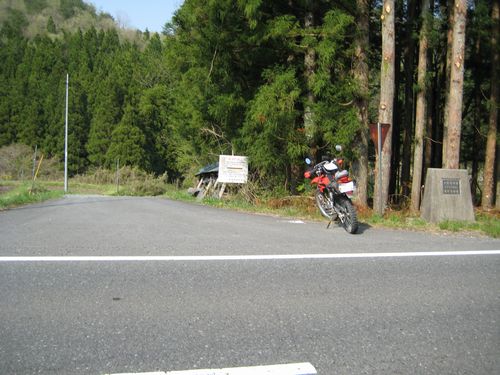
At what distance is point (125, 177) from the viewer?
44875 mm

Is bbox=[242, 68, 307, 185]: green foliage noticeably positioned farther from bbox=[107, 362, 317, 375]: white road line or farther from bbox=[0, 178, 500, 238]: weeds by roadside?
bbox=[107, 362, 317, 375]: white road line

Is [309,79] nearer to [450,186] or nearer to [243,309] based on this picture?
[450,186]

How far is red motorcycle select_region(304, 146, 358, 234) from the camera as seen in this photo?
27.3ft

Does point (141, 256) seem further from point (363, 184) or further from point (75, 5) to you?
point (75, 5)

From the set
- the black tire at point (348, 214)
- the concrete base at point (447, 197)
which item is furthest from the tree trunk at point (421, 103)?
the black tire at point (348, 214)

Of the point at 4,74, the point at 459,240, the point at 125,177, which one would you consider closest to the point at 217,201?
the point at 459,240

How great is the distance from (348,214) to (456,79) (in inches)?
228

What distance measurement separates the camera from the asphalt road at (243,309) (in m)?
3.14

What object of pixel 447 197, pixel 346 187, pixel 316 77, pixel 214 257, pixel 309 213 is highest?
pixel 316 77

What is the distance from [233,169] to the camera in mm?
15148

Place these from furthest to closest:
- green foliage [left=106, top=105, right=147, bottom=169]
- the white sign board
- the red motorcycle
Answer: green foliage [left=106, top=105, right=147, bottom=169] < the white sign board < the red motorcycle

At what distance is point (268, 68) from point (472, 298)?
34.9 ft

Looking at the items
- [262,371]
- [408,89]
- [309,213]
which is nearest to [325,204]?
[309,213]

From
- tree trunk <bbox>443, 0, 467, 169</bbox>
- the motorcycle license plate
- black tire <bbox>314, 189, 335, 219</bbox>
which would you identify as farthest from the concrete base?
the motorcycle license plate
